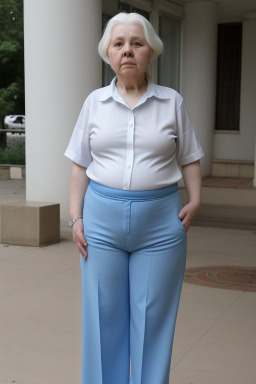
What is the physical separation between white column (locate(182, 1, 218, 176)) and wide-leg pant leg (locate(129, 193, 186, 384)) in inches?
443

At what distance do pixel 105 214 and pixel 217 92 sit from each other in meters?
13.3

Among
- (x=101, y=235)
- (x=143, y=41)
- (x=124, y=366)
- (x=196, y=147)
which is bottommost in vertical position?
(x=124, y=366)

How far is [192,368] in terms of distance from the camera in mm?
4445

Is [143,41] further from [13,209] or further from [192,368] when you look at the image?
[13,209]

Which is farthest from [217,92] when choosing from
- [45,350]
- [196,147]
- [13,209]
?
[196,147]

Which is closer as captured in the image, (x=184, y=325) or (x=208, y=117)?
(x=184, y=325)

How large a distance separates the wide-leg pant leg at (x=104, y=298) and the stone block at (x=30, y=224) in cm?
525

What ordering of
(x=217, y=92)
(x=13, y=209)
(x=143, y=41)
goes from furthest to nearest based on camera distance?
(x=217, y=92) → (x=13, y=209) → (x=143, y=41)

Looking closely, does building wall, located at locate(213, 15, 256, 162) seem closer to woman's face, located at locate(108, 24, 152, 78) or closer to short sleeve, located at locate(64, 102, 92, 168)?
short sleeve, located at locate(64, 102, 92, 168)

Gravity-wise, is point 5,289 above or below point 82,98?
below

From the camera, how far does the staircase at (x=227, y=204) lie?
10.8 metres

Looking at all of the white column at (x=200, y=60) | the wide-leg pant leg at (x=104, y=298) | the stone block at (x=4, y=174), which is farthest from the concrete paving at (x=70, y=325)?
the stone block at (x=4, y=174)

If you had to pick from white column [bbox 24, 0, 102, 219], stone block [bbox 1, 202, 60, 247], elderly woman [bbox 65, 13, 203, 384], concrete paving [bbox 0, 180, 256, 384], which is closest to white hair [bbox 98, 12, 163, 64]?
elderly woman [bbox 65, 13, 203, 384]

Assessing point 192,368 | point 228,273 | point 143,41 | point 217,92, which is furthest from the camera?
point 217,92
